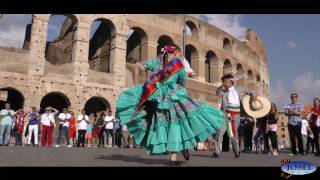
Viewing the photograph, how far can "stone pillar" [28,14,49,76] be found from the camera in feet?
67.7

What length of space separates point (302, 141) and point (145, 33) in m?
17.2

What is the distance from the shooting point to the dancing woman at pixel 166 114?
577cm

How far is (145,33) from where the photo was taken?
2616cm

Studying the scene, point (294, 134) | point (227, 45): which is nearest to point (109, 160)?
point (294, 134)

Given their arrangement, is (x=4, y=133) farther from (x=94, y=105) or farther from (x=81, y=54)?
(x=94, y=105)

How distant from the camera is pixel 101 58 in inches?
1041

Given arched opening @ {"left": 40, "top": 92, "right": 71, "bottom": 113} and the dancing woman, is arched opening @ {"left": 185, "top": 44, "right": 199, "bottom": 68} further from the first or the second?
the dancing woman

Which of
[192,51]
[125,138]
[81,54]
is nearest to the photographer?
[125,138]

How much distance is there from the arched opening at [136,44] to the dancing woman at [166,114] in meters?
20.2

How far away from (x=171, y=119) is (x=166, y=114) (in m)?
0.15

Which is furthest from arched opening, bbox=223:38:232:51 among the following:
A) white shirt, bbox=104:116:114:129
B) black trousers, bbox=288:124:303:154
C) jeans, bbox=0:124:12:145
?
jeans, bbox=0:124:12:145

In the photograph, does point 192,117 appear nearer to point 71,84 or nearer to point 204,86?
point 71,84

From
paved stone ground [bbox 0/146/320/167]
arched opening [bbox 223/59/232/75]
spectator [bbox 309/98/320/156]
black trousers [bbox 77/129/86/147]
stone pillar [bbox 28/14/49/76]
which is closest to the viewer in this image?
paved stone ground [bbox 0/146/320/167]

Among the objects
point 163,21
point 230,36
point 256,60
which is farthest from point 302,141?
A: point 256,60
